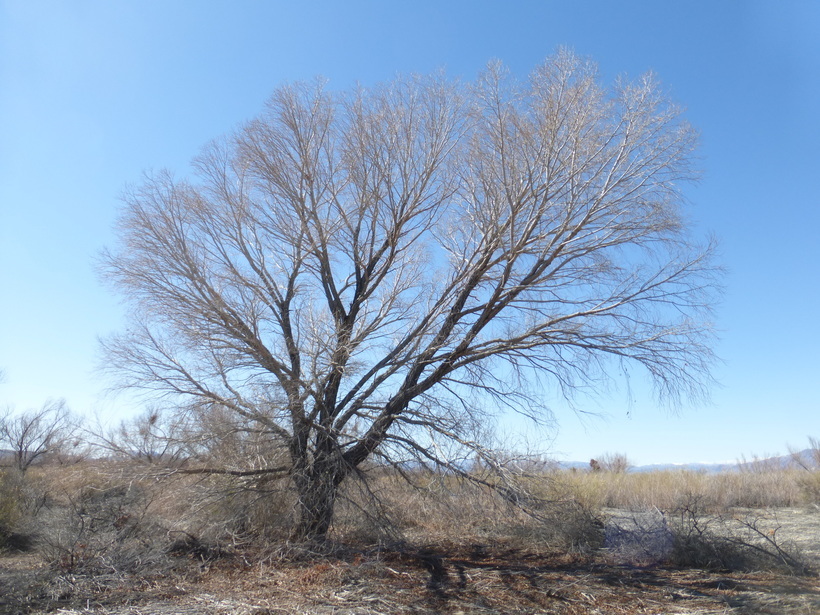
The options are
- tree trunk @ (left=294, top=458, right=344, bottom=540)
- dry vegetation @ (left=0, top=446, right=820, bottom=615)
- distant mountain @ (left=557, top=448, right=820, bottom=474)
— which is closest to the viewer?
dry vegetation @ (left=0, top=446, right=820, bottom=615)

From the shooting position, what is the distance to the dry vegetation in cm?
687

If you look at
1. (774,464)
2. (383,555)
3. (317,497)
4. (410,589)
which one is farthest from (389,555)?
(774,464)

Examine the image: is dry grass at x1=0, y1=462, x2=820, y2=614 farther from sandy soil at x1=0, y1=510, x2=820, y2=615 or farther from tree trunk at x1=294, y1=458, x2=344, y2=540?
tree trunk at x1=294, y1=458, x2=344, y2=540

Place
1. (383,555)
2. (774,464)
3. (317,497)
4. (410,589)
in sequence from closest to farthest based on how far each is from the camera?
(410,589) → (383,555) → (317,497) → (774,464)

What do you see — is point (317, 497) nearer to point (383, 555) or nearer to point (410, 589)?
point (383, 555)

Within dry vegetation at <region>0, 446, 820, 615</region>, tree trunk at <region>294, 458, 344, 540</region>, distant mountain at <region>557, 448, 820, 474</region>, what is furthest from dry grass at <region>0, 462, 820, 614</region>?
distant mountain at <region>557, 448, 820, 474</region>

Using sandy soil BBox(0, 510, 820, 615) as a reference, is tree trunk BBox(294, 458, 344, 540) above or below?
above

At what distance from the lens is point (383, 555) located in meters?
9.19

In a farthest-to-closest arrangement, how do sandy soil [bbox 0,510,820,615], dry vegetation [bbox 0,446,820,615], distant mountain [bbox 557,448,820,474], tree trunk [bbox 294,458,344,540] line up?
1. distant mountain [bbox 557,448,820,474]
2. tree trunk [bbox 294,458,344,540]
3. dry vegetation [bbox 0,446,820,615]
4. sandy soil [bbox 0,510,820,615]

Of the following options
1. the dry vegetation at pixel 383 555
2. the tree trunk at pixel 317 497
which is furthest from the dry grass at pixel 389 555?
the tree trunk at pixel 317 497

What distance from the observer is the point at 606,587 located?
7.64 m

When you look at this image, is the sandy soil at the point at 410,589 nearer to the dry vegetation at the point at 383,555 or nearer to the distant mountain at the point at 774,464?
the dry vegetation at the point at 383,555

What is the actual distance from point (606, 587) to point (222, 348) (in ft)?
22.8

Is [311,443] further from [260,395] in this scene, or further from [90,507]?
[90,507]
